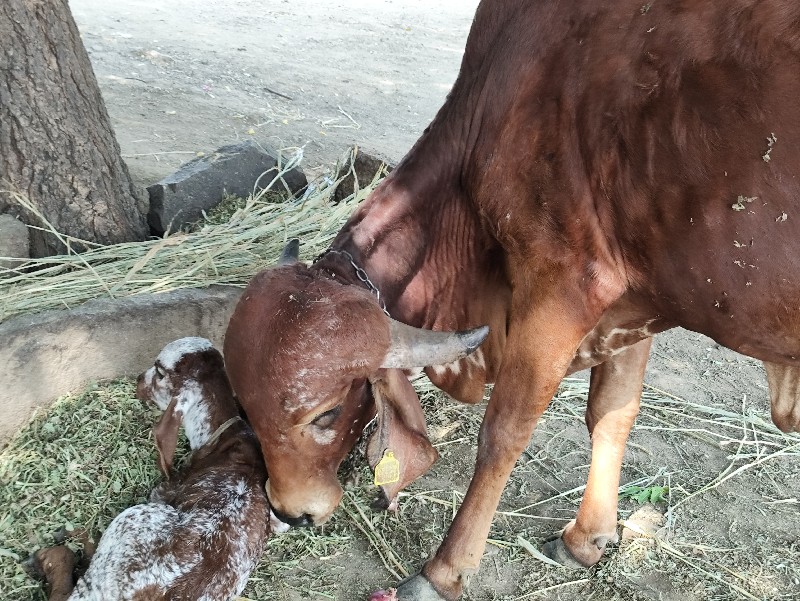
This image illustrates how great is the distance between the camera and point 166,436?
3.06 metres

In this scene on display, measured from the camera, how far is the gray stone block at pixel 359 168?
4.93m

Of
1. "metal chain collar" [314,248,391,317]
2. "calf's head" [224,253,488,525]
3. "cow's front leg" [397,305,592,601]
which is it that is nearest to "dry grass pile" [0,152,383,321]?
"metal chain collar" [314,248,391,317]

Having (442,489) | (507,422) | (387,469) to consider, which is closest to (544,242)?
(507,422)

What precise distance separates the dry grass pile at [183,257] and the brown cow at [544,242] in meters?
1.29

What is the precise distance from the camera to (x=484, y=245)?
109 inches

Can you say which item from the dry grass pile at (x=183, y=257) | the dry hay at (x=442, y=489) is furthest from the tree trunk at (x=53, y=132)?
the dry hay at (x=442, y=489)

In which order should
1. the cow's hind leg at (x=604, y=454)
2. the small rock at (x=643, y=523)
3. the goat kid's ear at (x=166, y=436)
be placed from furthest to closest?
Result: the small rock at (x=643, y=523), the cow's hind leg at (x=604, y=454), the goat kid's ear at (x=166, y=436)

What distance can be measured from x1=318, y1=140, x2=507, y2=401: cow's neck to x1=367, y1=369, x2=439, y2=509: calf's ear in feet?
1.10

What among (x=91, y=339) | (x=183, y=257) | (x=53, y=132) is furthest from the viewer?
(x=183, y=257)

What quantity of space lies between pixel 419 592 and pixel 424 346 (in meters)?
1.06

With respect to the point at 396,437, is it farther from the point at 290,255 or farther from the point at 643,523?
the point at 643,523

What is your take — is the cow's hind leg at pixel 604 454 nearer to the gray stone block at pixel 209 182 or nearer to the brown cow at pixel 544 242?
the brown cow at pixel 544 242

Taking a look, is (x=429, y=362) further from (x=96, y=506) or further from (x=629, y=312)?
(x=96, y=506)

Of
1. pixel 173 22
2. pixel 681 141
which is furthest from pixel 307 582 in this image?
pixel 173 22
